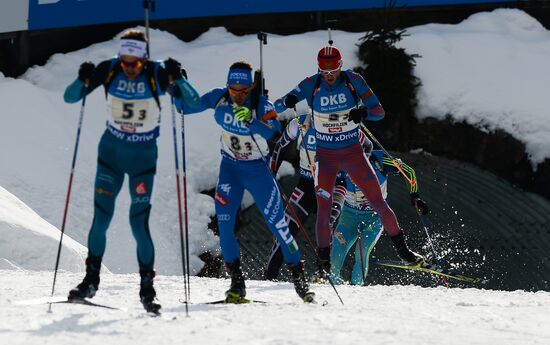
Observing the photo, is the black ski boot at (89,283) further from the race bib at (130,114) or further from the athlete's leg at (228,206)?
the athlete's leg at (228,206)

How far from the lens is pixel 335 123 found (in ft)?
36.3

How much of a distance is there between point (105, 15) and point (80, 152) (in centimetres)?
426

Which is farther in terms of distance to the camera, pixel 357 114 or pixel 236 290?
pixel 357 114

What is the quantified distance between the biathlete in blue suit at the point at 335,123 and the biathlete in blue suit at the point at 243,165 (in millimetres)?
1766

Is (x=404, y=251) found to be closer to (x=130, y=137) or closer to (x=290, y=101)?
(x=290, y=101)

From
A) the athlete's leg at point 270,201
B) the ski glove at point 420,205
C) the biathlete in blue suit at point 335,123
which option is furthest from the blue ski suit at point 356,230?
the athlete's leg at point 270,201

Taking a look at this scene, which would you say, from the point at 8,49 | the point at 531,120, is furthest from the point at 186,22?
the point at 531,120

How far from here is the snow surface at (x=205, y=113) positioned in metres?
15.9

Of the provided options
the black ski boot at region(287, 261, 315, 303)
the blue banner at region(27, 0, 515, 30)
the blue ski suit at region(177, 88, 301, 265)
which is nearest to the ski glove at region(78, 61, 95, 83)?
the blue ski suit at region(177, 88, 301, 265)

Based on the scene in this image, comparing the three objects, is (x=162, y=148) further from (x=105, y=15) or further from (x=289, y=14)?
(x=289, y=14)

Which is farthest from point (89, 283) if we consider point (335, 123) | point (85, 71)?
point (335, 123)

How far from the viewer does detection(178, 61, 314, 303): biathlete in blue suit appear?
9.05 meters

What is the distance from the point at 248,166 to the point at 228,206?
41cm

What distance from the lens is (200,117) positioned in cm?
1875
